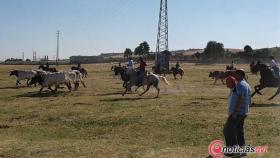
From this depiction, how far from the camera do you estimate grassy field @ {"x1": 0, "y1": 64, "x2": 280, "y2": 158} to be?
1373cm

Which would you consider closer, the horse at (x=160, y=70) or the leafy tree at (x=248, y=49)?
the horse at (x=160, y=70)

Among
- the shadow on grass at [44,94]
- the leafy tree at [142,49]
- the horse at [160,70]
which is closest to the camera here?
the shadow on grass at [44,94]

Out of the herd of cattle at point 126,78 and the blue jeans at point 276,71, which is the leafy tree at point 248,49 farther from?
the blue jeans at point 276,71

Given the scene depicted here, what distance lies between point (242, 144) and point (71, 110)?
36.0ft

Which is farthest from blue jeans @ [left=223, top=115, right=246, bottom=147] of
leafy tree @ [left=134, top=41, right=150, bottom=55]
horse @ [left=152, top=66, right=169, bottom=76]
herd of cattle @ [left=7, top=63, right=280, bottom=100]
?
leafy tree @ [left=134, top=41, right=150, bottom=55]

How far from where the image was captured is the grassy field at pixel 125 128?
13.7 meters

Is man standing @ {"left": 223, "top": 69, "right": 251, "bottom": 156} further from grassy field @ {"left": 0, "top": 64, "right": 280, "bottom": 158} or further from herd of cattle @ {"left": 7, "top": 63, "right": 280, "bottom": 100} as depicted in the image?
herd of cattle @ {"left": 7, "top": 63, "right": 280, "bottom": 100}

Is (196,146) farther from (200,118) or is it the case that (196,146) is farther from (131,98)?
(131,98)

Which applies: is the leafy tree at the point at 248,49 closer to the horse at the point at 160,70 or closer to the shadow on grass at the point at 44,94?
the horse at the point at 160,70

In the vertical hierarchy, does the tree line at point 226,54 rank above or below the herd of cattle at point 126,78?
above

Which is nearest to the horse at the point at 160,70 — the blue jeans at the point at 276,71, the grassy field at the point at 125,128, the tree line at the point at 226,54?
the blue jeans at the point at 276,71

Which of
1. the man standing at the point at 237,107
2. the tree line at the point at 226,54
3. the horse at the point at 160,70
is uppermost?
the tree line at the point at 226,54

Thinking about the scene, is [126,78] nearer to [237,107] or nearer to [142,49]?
[237,107]

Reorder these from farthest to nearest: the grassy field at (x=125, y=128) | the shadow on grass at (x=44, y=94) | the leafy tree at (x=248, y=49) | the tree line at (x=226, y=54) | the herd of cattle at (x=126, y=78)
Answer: the leafy tree at (x=248, y=49) → the tree line at (x=226, y=54) → the shadow on grass at (x=44, y=94) → the herd of cattle at (x=126, y=78) → the grassy field at (x=125, y=128)
